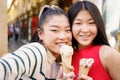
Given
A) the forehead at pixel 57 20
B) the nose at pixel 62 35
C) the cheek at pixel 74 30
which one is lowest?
the nose at pixel 62 35

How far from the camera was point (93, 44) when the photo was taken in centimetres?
217

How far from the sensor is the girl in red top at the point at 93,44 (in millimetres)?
1972

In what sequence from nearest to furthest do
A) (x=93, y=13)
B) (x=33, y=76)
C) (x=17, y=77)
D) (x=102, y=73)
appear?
(x=17, y=77) → (x=33, y=76) → (x=102, y=73) → (x=93, y=13)

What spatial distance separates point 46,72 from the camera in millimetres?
1881

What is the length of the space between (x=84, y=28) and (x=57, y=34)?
200 millimetres

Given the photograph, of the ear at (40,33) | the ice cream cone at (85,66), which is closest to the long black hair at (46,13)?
the ear at (40,33)

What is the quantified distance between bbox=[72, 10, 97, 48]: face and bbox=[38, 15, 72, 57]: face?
0.10 meters

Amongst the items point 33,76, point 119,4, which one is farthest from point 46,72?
point 119,4

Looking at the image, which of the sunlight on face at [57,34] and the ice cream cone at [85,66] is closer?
the ice cream cone at [85,66]

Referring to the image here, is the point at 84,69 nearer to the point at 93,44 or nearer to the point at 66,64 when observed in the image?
the point at 66,64

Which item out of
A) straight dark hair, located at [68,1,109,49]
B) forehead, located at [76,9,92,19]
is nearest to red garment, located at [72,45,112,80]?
straight dark hair, located at [68,1,109,49]

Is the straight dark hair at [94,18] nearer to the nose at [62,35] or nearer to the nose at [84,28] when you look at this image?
the nose at [84,28]

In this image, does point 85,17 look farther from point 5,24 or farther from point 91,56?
point 5,24

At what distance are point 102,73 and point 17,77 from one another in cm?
55
